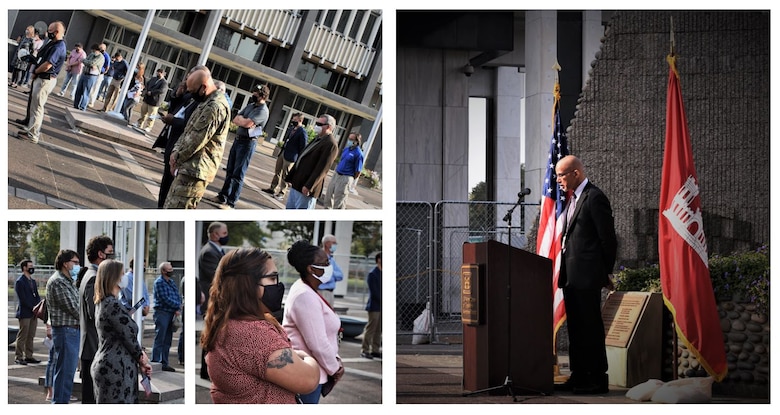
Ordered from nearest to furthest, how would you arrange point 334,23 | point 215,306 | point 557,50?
point 215,306 < point 334,23 < point 557,50

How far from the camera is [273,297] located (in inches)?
217

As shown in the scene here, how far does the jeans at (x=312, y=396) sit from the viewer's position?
216 inches

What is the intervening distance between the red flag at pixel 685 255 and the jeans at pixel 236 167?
2.63 m

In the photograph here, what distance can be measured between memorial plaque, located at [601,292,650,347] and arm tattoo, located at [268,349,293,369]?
2.32 m

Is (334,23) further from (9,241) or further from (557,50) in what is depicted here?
(557,50)

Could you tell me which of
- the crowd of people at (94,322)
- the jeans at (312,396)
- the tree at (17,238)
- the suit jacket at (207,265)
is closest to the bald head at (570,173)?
the jeans at (312,396)

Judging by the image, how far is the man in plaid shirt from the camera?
18.7ft

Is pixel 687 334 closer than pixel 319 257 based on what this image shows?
No

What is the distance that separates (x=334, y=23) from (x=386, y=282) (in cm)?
154

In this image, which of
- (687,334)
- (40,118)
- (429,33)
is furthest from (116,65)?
(429,33)

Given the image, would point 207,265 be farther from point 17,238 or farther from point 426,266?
point 426,266

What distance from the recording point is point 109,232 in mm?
5766

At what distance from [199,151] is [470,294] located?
1.74 m

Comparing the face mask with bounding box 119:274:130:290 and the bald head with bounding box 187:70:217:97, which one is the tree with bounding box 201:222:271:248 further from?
the bald head with bounding box 187:70:217:97
